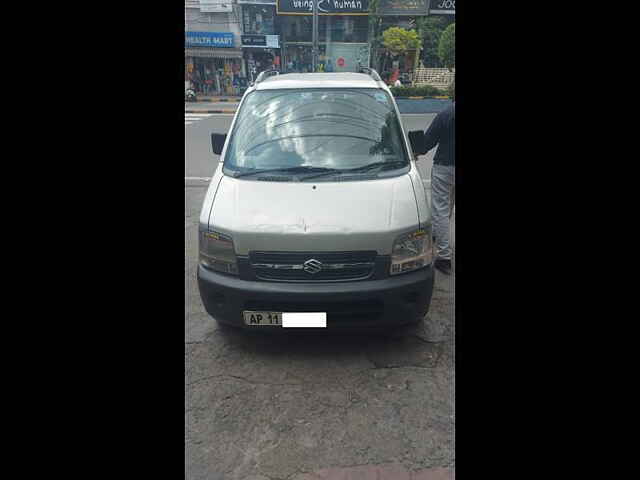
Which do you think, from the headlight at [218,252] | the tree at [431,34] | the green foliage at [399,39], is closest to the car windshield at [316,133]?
the headlight at [218,252]

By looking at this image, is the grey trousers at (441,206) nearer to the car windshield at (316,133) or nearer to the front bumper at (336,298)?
the car windshield at (316,133)

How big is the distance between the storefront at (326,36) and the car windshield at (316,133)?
2412cm

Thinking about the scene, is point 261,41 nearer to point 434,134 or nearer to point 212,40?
point 212,40

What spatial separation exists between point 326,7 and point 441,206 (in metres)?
25.8

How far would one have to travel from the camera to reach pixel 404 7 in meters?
Answer: 25.6

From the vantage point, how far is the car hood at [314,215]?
2717 mm

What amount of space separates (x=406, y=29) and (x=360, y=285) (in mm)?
26925

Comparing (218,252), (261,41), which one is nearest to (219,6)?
(261,41)

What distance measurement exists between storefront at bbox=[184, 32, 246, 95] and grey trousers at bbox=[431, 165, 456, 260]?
82.7 feet

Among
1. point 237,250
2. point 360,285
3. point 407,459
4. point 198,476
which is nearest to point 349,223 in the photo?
point 360,285

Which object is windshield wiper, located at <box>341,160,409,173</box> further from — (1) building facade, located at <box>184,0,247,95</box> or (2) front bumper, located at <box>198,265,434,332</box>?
(1) building facade, located at <box>184,0,247,95</box>

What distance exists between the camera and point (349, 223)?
2754 millimetres

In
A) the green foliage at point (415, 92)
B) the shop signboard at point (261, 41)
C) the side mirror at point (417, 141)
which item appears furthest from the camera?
the shop signboard at point (261, 41)

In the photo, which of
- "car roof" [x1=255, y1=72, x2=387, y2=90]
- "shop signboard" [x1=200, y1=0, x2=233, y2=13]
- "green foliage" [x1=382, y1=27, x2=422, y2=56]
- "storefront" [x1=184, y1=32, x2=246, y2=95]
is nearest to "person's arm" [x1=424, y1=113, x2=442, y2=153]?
"car roof" [x1=255, y1=72, x2=387, y2=90]
